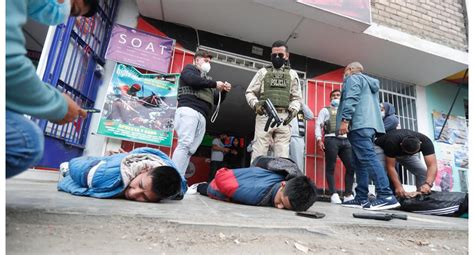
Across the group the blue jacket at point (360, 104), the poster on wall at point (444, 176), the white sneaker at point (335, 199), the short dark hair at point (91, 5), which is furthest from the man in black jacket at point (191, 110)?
the poster on wall at point (444, 176)

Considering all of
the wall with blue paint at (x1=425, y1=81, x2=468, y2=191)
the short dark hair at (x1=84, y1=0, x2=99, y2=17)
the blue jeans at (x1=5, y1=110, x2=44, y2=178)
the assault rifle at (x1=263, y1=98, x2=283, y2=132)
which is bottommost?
the blue jeans at (x1=5, y1=110, x2=44, y2=178)

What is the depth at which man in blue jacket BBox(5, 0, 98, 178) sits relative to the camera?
70 cm

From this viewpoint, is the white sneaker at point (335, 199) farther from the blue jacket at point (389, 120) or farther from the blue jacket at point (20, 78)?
the blue jacket at point (20, 78)

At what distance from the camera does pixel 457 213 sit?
2689 mm

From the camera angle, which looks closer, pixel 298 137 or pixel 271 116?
pixel 271 116

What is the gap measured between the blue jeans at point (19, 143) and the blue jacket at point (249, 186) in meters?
1.58

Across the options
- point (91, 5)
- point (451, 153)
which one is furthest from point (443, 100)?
point (91, 5)

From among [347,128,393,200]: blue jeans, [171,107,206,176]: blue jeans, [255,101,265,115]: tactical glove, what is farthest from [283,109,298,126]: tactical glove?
[171,107,206,176]: blue jeans

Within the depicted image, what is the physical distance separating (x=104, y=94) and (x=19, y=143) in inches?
126

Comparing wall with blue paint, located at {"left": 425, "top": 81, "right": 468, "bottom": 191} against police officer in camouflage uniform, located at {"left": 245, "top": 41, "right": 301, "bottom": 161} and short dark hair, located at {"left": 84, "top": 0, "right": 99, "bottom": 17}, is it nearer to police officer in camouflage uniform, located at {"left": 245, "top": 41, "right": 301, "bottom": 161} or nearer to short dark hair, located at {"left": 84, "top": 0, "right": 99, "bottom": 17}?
police officer in camouflage uniform, located at {"left": 245, "top": 41, "right": 301, "bottom": 161}

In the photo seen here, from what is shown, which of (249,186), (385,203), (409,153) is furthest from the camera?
(409,153)

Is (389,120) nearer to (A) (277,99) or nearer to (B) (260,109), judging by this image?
(A) (277,99)

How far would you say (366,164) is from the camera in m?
2.56

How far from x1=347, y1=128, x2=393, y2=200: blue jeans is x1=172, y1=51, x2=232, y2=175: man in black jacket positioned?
1537 millimetres
